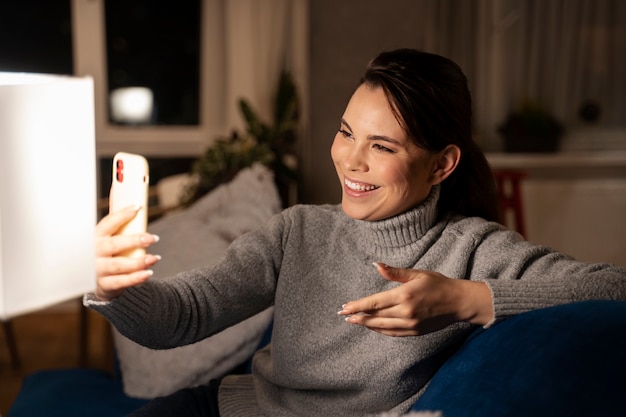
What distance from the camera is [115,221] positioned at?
906mm

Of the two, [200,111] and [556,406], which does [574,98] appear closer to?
[200,111]

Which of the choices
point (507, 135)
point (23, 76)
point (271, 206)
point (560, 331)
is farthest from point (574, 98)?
point (23, 76)

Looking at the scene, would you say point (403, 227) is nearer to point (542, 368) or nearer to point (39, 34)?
point (542, 368)

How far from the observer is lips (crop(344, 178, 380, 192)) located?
1230 mm

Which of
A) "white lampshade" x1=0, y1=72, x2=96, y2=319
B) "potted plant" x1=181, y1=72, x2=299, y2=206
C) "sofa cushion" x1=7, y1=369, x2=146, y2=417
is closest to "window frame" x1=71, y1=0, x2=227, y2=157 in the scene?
"potted plant" x1=181, y1=72, x2=299, y2=206

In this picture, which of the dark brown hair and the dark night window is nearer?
the dark brown hair

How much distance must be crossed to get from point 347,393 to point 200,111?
11.7ft

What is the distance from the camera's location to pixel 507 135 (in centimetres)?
450

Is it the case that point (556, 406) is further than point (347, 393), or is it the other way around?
point (347, 393)

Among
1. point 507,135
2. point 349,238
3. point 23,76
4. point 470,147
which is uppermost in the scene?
point 23,76

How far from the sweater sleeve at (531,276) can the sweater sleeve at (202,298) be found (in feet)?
1.16

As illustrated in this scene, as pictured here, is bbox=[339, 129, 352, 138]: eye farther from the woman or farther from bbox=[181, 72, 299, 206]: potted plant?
bbox=[181, 72, 299, 206]: potted plant

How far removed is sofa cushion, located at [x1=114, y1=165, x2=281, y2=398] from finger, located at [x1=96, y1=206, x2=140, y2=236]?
3.26ft

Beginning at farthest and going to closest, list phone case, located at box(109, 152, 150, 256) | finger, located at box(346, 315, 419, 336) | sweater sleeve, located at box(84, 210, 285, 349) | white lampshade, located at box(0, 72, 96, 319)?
sweater sleeve, located at box(84, 210, 285, 349) < finger, located at box(346, 315, 419, 336) < phone case, located at box(109, 152, 150, 256) < white lampshade, located at box(0, 72, 96, 319)
